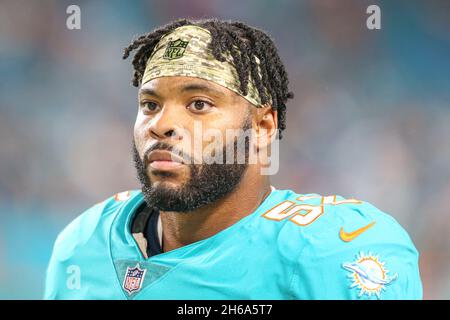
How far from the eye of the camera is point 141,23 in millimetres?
4086

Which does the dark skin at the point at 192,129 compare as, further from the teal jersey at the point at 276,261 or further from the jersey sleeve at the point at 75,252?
the jersey sleeve at the point at 75,252

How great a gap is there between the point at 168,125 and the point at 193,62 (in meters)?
0.21

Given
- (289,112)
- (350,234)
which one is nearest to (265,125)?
(350,234)

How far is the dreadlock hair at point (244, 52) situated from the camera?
6.27ft

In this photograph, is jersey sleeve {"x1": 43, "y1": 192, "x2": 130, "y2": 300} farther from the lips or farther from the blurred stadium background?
the blurred stadium background

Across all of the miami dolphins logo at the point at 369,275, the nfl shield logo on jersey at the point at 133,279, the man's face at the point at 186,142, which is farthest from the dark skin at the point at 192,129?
the miami dolphins logo at the point at 369,275

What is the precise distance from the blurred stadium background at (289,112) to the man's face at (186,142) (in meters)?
1.86

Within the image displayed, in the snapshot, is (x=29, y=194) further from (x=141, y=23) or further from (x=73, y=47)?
(x=141, y=23)

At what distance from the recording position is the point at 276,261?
1722 millimetres

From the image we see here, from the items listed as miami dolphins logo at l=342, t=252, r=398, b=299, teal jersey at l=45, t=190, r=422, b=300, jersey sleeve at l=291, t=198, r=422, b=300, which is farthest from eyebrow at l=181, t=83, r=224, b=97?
miami dolphins logo at l=342, t=252, r=398, b=299

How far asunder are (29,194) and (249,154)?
101 inches
